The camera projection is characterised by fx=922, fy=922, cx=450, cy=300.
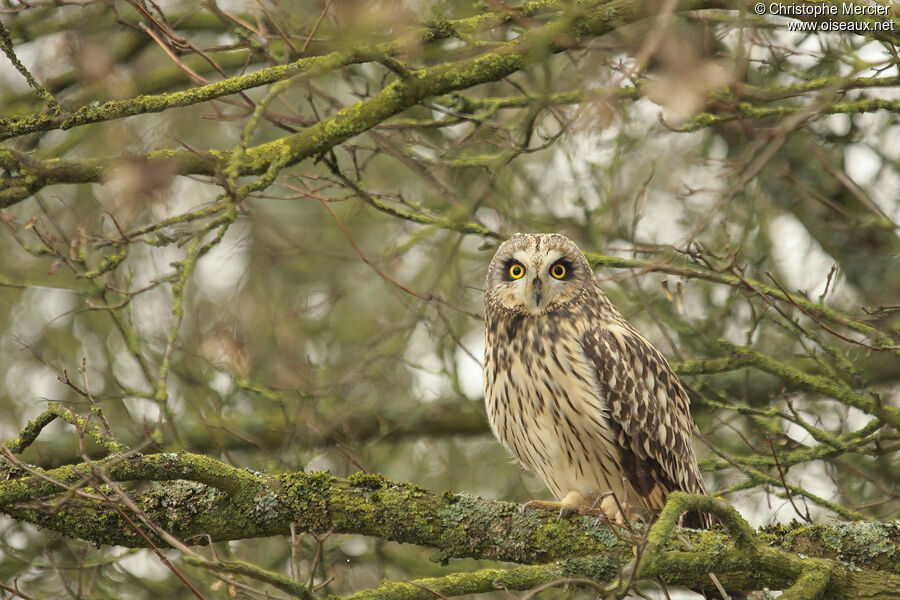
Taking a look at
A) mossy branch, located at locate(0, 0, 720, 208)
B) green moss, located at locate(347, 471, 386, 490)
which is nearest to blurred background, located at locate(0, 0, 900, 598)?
mossy branch, located at locate(0, 0, 720, 208)

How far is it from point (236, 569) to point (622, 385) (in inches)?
103

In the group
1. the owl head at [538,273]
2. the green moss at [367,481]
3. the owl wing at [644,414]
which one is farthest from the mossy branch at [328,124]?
the owl wing at [644,414]

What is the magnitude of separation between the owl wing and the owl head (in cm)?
26

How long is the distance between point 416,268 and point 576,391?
10.5 feet

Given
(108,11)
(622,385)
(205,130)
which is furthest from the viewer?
(205,130)

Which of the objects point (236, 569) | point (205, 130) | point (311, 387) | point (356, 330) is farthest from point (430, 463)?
point (236, 569)

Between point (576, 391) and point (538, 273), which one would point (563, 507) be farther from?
point (538, 273)

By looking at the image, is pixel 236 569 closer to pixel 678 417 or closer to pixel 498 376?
pixel 498 376

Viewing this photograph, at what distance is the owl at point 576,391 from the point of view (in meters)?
4.43

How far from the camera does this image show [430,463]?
713 cm

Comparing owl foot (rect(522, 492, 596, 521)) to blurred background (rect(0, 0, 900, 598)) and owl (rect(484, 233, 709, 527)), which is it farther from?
blurred background (rect(0, 0, 900, 598))

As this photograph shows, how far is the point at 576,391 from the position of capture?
440cm

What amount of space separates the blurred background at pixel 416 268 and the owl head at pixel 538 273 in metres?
0.19

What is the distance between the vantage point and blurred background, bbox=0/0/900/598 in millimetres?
4203
